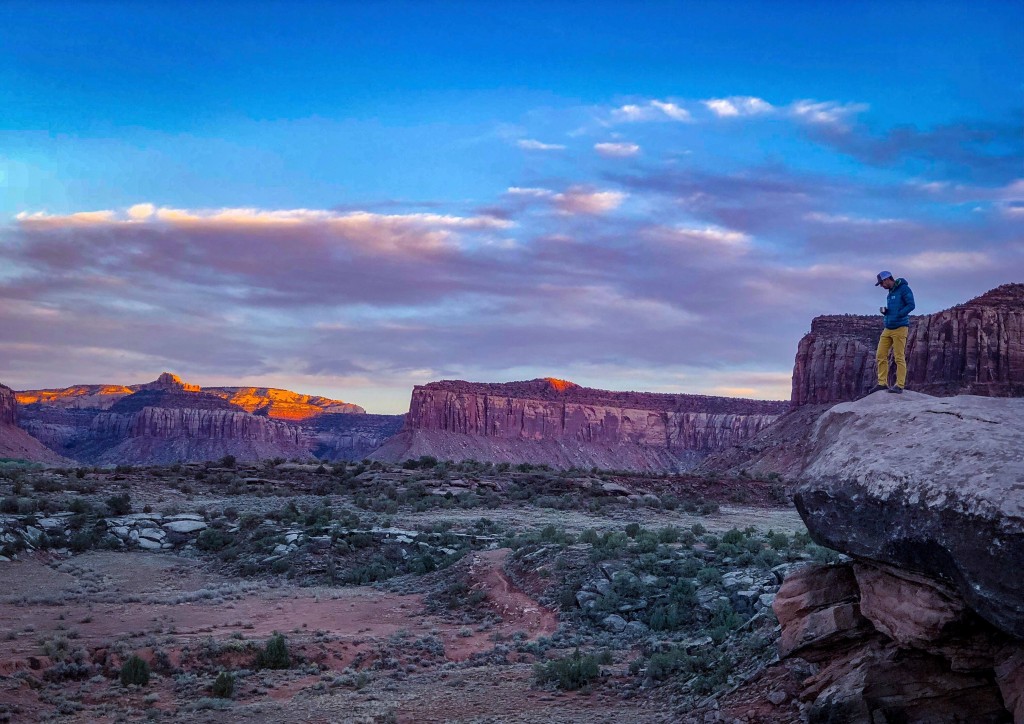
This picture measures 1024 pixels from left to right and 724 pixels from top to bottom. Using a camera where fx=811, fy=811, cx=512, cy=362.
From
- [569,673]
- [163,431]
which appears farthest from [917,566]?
[163,431]

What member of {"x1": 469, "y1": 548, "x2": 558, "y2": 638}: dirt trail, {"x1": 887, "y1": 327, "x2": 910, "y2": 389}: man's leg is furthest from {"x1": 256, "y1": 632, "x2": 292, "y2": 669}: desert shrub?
{"x1": 887, "y1": 327, "x2": 910, "y2": 389}: man's leg

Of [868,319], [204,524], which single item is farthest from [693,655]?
[868,319]

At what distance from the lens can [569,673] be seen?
11781 mm

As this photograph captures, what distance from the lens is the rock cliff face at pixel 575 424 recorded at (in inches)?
4606

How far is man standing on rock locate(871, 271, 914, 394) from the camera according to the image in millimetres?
10547

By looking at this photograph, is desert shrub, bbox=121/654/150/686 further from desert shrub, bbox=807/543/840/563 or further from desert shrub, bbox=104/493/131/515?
desert shrub, bbox=104/493/131/515

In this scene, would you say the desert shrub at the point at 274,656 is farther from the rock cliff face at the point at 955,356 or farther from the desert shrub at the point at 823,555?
the rock cliff face at the point at 955,356

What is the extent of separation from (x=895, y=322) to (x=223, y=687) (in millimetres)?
10668

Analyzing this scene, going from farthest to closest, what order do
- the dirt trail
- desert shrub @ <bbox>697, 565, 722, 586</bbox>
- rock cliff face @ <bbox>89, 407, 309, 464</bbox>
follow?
rock cliff face @ <bbox>89, 407, 309, 464</bbox>, the dirt trail, desert shrub @ <bbox>697, 565, 722, 586</bbox>

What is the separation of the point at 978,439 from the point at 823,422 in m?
2.59

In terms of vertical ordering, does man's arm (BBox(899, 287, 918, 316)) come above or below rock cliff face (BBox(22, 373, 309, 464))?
above

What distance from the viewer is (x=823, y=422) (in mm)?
9211

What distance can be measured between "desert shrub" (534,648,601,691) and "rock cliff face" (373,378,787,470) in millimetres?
100753

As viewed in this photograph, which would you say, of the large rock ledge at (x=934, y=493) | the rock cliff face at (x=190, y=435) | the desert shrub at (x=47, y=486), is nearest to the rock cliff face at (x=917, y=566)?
the large rock ledge at (x=934, y=493)
